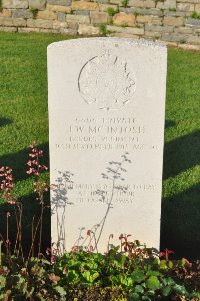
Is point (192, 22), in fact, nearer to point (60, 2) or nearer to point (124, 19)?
point (124, 19)

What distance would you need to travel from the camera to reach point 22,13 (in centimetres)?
1196

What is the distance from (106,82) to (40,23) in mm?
8516

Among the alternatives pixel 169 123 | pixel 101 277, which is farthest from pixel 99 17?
pixel 101 277

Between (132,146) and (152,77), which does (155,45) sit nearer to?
(152,77)

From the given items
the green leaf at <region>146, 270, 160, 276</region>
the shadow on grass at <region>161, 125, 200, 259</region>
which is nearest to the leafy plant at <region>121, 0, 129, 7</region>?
the shadow on grass at <region>161, 125, 200, 259</region>

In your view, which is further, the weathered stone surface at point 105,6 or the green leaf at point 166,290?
the weathered stone surface at point 105,6

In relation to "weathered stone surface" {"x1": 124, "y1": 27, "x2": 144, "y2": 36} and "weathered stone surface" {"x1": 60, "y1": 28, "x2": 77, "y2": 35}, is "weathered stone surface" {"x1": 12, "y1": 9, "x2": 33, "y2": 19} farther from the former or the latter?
"weathered stone surface" {"x1": 124, "y1": 27, "x2": 144, "y2": 36}

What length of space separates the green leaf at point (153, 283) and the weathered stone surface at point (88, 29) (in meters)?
8.73

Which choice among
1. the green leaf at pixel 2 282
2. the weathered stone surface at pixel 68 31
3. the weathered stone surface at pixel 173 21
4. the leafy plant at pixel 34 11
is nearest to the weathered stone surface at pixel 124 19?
the weathered stone surface at pixel 173 21

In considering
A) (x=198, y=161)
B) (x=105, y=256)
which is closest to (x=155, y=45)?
(x=105, y=256)

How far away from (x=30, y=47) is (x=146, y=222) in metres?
7.51

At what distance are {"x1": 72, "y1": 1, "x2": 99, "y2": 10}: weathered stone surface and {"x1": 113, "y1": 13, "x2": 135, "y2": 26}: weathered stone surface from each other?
1.50 ft

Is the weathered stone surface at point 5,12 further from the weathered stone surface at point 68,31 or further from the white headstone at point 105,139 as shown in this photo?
the white headstone at point 105,139

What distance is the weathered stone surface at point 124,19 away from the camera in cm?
1155
